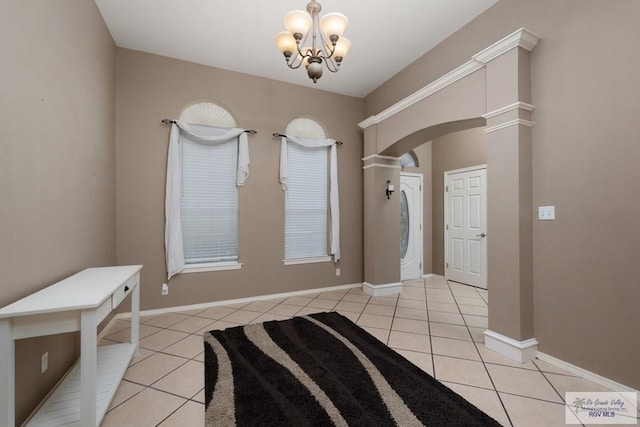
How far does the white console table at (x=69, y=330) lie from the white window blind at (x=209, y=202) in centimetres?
169

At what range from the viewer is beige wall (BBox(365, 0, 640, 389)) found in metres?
1.84

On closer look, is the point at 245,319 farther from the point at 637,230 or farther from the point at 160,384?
the point at 637,230

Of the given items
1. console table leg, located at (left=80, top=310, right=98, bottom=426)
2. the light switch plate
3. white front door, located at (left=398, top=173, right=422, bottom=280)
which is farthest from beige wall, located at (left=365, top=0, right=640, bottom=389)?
console table leg, located at (left=80, top=310, right=98, bottom=426)

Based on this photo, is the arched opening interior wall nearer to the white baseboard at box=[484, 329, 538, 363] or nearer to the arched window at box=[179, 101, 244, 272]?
the white baseboard at box=[484, 329, 538, 363]

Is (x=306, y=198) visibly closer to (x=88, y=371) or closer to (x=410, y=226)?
(x=410, y=226)

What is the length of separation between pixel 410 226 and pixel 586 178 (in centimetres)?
339

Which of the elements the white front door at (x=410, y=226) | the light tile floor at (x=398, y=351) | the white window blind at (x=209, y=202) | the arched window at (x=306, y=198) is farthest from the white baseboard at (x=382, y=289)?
the white window blind at (x=209, y=202)

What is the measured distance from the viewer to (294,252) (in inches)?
165

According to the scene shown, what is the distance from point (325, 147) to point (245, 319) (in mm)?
2783

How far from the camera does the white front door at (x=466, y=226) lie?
4.68m

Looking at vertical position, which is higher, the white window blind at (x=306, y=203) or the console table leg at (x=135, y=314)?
the white window blind at (x=306, y=203)

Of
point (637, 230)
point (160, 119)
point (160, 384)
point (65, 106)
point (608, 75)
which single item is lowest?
point (160, 384)

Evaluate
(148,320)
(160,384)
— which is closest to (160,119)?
(148,320)

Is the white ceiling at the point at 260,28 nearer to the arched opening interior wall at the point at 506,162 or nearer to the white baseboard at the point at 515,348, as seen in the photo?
the arched opening interior wall at the point at 506,162
